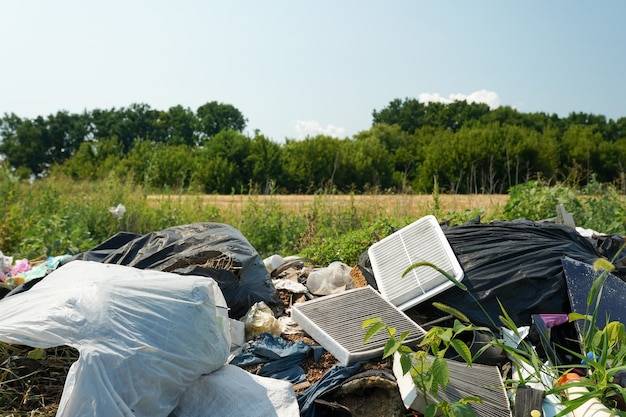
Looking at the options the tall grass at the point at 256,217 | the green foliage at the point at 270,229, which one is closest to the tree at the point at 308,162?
the tall grass at the point at 256,217

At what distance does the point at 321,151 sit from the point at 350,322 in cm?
1964

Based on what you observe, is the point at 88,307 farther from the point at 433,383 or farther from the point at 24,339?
the point at 433,383

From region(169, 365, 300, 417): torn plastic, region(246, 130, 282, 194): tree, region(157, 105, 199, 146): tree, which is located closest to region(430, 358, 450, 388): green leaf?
region(169, 365, 300, 417): torn plastic

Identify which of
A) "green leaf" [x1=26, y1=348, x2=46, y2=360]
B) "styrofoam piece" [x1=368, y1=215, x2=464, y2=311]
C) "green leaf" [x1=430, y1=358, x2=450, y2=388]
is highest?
"styrofoam piece" [x1=368, y1=215, x2=464, y2=311]

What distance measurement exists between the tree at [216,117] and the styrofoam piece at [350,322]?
34.7 meters

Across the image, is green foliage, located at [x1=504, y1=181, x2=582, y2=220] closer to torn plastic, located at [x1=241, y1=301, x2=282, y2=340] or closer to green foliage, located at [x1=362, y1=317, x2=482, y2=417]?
torn plastic, located at [x1=241, y1=301, x2=282, y2=340]

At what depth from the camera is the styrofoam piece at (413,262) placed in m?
3.54

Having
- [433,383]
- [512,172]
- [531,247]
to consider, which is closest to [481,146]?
[512,172]

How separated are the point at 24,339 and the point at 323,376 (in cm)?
136

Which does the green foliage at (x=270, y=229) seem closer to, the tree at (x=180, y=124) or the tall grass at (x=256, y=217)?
the tall grass at (x=256, y=217)

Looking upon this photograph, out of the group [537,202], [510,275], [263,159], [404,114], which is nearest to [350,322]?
[510,275]

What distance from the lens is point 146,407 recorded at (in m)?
2.46

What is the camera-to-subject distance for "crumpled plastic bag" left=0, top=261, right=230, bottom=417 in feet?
7.53

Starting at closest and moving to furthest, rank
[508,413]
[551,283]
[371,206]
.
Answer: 1. [508,413]
2. [551,283]
3. [371,206]
